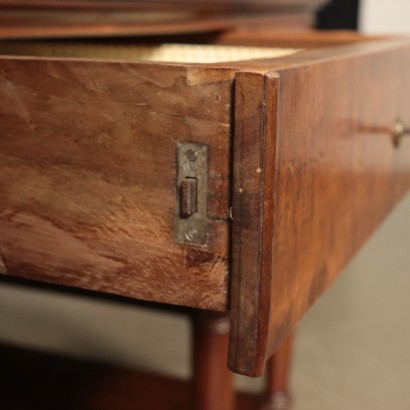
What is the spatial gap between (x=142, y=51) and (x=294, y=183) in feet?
1.34

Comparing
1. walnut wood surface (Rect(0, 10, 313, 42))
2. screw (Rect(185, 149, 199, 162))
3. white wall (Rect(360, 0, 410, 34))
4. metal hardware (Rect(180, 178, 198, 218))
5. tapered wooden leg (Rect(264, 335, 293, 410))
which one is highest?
walnut wood surface (Rect(0, 10, 313, 42))

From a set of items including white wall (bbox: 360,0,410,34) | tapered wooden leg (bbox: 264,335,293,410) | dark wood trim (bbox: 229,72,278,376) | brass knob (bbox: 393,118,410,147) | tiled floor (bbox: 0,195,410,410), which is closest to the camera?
dark wood trim (bbox: 229,72,278,376)

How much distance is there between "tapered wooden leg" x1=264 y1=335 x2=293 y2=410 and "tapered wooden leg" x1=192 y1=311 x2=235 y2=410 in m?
0.47

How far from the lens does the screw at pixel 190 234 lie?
0.53 metres

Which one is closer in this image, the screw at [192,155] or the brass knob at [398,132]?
the screw at [192,155]

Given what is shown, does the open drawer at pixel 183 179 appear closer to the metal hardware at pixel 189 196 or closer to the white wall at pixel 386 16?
the metal hardware at pixel 189 196

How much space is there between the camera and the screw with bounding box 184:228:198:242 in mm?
527

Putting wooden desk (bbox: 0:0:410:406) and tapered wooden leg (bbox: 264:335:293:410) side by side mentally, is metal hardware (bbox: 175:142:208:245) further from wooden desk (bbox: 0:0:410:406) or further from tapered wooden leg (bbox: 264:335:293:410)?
tapered wooden leg (bbox: 264:335:293:410)

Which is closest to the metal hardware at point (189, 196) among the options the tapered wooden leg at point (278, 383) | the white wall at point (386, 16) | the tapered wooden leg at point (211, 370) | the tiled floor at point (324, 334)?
the tapered wooden leg at point (211, 370)

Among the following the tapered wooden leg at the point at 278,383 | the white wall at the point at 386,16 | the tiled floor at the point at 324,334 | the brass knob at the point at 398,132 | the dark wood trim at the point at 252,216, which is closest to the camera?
the dark wood trim at the point at 252,216

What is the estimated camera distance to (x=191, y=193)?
52 cm

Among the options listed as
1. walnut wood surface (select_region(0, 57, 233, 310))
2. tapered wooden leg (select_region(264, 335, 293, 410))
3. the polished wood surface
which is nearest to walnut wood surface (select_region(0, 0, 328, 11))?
the polished wood surface

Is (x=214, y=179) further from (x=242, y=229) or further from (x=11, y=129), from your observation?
(x=11, y=129)

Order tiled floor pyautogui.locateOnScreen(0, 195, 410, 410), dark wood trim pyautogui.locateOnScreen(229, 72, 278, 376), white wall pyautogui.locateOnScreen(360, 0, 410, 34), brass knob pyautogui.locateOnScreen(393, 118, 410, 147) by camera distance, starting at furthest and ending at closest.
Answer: white wall pyautogui.locateOnScreen(360, 0, 410, 34)
tiled floor pyautogui.locateOnScreen(0, 195, 410, 410)
brass knob pyautogui.locateOnScreen(393, 118, 410, 147)
dark wood trim pyautogui.locateOnScreen(229, 72, 278, 376)
